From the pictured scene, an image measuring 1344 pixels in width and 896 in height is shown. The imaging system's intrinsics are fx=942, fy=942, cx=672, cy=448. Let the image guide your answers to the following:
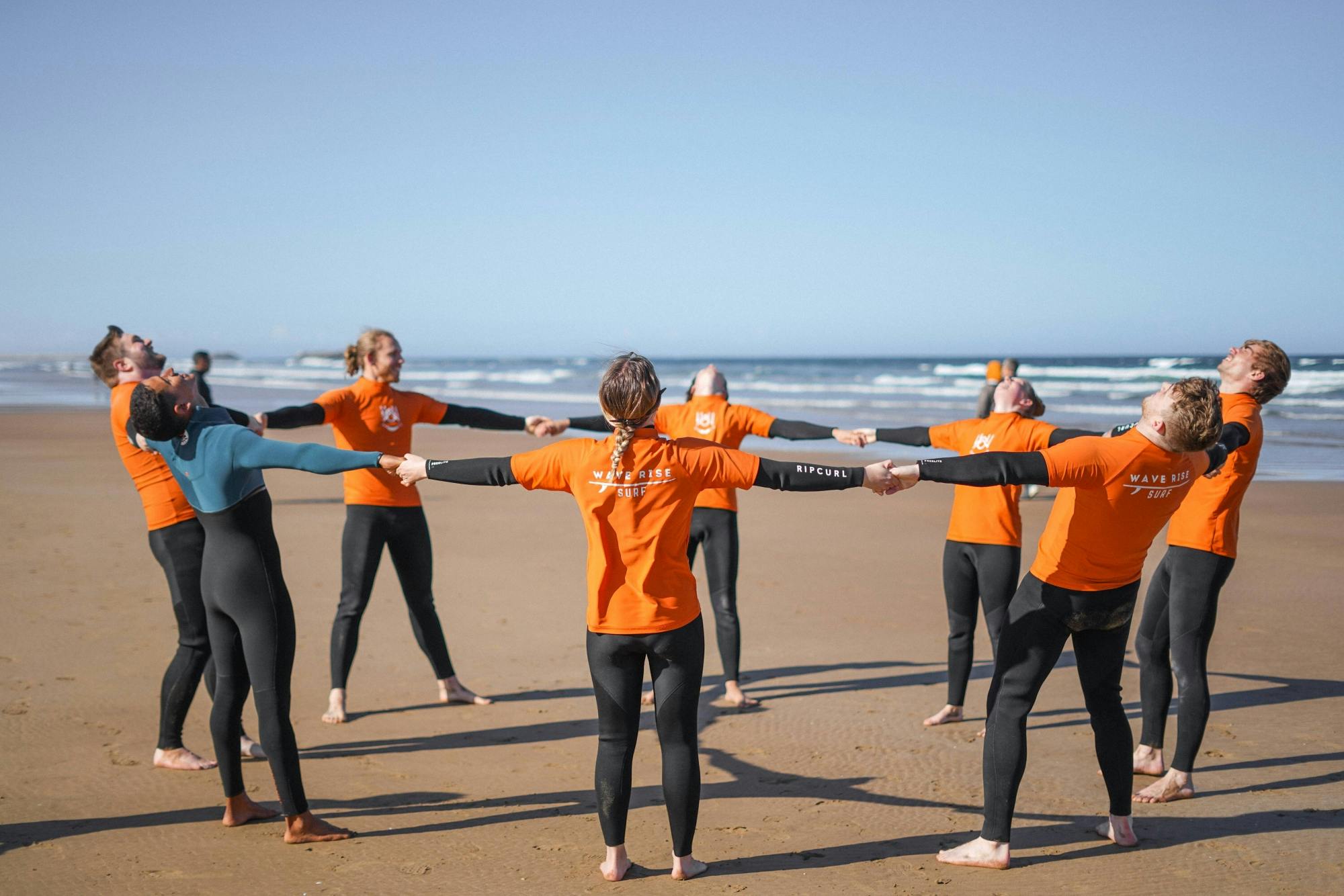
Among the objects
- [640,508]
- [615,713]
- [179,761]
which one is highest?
[640,508]

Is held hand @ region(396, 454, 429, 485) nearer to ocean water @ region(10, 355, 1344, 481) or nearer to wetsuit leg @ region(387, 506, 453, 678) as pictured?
ocean water @ region(10, 355, 1344, 481)

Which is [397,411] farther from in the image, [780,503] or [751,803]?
[780,503]

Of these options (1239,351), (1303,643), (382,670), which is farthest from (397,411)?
(1303,643)

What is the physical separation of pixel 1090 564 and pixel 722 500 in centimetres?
267

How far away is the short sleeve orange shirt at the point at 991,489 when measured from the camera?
525 centimetres

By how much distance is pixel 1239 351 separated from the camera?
4789mm

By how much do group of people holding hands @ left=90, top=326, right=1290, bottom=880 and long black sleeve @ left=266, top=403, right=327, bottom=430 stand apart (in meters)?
0.02

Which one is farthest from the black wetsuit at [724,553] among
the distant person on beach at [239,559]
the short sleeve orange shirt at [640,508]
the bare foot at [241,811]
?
the bare foot at [241,811]

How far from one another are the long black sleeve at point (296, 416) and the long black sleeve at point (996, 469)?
3538 mm

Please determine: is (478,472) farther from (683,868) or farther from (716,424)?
(716,424)

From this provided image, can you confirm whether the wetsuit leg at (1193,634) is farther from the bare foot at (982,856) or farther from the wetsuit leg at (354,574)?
the wetsuit leg at (354,574)

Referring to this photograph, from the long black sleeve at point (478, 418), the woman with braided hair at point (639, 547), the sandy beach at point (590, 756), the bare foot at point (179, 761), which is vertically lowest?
the sandy beach at point (590, 756)

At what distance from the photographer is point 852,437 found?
6.00 meters

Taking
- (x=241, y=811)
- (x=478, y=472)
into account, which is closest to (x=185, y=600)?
(x=241, y=811)
